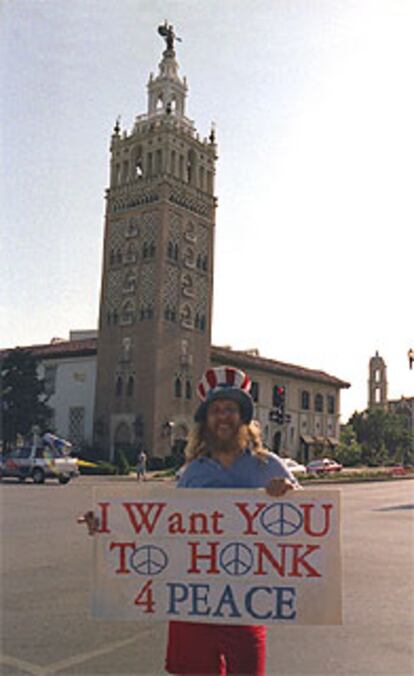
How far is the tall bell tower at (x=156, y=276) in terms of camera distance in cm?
5122

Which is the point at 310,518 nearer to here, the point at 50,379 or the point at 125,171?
the point at 50,379

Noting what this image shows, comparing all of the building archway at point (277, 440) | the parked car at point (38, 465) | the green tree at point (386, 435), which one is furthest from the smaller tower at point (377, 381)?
the parked car at point (38, 465)

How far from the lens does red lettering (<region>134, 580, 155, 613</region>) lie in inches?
151

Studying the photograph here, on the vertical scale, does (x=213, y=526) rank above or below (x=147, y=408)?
below

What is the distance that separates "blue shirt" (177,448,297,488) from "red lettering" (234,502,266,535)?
0.33 feet

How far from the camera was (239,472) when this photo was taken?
3.79 m

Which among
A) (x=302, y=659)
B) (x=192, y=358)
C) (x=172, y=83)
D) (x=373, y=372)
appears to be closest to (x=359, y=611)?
(x=302, y=659)

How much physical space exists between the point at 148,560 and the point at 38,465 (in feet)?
89.4

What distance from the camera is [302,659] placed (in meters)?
5.34

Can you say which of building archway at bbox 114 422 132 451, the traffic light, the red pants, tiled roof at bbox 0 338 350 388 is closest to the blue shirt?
the red pants

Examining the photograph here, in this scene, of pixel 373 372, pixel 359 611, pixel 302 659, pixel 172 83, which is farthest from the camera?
pixel 373 372

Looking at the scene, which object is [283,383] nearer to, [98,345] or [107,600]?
[98,345]

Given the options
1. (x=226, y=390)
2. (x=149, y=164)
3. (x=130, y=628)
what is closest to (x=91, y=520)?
(x=226, y=390)

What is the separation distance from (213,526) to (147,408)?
4666 centimetres
